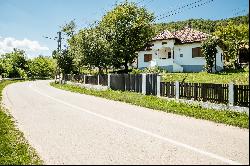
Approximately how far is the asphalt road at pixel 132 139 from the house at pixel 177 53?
24952mm

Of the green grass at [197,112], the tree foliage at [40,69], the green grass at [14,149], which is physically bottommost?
the green grass at [14,149]

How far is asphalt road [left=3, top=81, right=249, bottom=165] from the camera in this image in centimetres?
685

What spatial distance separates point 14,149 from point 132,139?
3.22 meters

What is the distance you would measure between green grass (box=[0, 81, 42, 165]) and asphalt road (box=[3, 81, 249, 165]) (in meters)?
0.22

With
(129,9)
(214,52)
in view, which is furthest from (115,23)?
(214,52)

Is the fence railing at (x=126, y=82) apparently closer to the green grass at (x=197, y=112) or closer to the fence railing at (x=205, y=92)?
the green grass at (x=197, y=112)

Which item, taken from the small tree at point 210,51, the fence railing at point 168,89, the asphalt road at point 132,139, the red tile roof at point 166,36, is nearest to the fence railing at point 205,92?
the fence railing at point 168,89

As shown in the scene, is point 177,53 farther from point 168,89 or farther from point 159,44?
point 168,89

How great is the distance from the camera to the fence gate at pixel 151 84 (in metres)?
19.6

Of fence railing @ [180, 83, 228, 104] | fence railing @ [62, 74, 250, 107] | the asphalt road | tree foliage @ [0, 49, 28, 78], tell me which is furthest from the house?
tree foliage @ [0, 49, 28, 78]

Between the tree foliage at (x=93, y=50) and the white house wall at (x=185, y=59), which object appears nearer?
the tree foliage at (x=93, y=50)

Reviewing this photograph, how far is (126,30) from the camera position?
3709 centimetres

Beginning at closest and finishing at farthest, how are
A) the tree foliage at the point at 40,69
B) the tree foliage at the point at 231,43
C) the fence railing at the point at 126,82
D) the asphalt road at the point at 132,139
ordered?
the asphalt road at the point at 132,139
the fence railing at the point at 126,82
the tree foliage at the point at 231,43
the tree foliage at the point at 40,69

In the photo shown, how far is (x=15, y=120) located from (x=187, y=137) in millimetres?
7501
